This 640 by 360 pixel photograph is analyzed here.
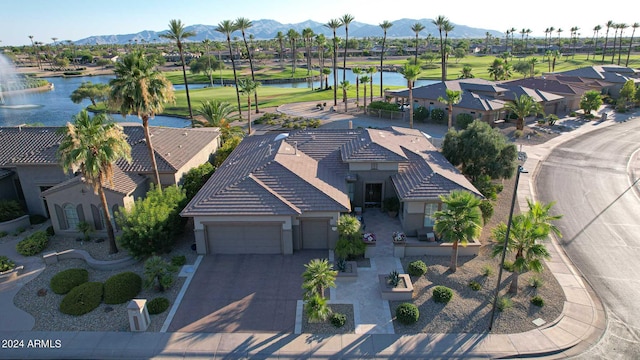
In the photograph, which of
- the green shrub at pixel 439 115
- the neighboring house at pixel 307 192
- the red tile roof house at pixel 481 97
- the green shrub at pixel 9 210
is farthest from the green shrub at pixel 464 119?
the green shrub at pixel 9 210

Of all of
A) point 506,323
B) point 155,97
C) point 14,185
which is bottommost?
point 506,323

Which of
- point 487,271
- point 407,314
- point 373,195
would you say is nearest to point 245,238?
point 373,195

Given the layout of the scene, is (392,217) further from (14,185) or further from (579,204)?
(14,185)

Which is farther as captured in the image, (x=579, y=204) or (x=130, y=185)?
(x=579, y=204)

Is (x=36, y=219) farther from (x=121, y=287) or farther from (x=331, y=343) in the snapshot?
(x=331, y=343)

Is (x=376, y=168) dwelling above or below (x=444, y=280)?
above

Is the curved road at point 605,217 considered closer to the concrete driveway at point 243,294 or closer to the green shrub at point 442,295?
the green shrub at point 442,295

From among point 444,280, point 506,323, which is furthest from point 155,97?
point 506,323
